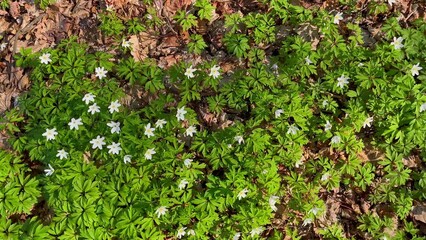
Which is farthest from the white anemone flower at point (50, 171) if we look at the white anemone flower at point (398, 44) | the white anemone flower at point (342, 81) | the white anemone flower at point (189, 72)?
the white anemone flower at point (398, 44)

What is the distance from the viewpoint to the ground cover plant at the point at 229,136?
10.8 ft

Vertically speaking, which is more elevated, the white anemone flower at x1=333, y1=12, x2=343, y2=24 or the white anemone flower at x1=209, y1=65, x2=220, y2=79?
the white anemone flower at x1=333, y1=12, x2=343, y2=24

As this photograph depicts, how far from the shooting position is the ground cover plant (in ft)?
10.8

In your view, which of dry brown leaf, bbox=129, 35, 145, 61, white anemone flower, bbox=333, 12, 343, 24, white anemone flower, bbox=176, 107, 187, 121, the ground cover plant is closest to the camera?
the ground cover plant

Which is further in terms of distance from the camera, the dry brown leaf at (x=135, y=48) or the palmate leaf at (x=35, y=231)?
the dry brown leaf at (x=135, y=48)

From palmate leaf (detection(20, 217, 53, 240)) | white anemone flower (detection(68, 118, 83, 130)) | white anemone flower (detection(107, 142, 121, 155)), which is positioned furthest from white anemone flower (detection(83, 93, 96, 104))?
palmate leaf (detection(20, 217, 53, 240))

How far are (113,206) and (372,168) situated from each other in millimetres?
2311

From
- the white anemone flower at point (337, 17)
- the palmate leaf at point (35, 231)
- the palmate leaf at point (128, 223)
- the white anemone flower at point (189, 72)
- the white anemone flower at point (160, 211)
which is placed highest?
the white anemone flower at point (337, 17)

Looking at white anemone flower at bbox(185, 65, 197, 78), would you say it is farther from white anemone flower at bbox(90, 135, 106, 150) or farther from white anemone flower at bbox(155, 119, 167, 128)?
white anemone flower at bbox(90, 135, 106, 150)

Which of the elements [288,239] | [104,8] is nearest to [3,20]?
[104,8]

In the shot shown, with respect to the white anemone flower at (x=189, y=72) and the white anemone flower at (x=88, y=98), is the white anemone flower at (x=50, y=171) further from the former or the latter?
the white anemone flower at (x=189, y=72)

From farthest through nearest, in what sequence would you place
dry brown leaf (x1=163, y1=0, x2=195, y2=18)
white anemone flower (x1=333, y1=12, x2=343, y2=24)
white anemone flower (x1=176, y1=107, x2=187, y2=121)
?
dry brown leaf (x1=163, y1=0, x2=195, y2=18) → white anemone flower (x1=333, y1=12, x2=343, y2=24) → white anemone flower (x1=176, y1=107, x2=187, y2=121)

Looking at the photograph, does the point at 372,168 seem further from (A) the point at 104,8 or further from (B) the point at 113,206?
(A) the point at 104,8

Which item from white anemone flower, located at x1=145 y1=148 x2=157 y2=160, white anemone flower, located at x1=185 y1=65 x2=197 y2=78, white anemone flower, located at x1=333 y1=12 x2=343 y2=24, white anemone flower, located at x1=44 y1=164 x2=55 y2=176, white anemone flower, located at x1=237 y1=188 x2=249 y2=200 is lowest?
A: white anemone flower, located at x1=237 y1=188 x2=249 y2=200
